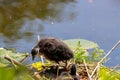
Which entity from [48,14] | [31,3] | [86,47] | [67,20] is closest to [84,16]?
[67,20]

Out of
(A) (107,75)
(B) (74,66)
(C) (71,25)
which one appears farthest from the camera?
(C) (71,25)

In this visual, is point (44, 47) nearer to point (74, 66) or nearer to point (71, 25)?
point (74, 66)

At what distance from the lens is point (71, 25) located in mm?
1963

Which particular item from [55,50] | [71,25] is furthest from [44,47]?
[71,25]

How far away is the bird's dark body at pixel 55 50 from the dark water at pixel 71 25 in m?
0.52

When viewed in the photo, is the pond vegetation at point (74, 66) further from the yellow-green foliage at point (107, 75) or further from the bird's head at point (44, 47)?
the yellow-green foliage at point (107, 75)

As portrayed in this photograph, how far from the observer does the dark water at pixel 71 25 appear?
1.77m

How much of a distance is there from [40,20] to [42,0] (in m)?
0.38

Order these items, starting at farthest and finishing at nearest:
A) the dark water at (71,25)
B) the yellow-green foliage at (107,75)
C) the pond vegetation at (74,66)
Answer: the dark water at (71,25) → the pond vegetation at (74,66) → the yellow-green foliage at (107,75)

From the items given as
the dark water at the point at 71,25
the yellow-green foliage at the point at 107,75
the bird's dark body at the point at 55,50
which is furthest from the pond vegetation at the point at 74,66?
the dark water at the point at 71,25

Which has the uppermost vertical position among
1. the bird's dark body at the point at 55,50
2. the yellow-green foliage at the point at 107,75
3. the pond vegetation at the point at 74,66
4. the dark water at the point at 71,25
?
the yellow-green foliage at the point at 107,75

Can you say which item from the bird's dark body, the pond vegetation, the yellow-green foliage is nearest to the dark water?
the pond vegetation

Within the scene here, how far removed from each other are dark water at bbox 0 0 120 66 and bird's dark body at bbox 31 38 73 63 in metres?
0.52

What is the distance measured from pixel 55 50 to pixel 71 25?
2.97ft
